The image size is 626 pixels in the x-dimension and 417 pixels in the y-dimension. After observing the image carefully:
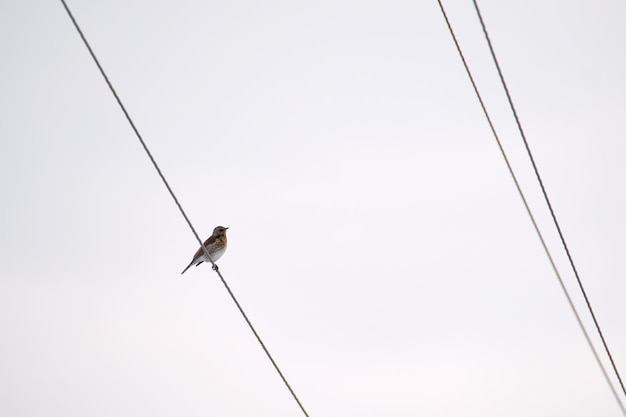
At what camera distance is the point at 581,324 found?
21.1ft

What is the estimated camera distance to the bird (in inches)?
673

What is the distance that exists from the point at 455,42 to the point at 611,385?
155 inches

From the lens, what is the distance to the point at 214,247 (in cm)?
1716

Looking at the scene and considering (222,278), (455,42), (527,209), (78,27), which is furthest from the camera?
(222,278)

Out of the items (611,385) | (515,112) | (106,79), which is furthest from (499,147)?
(106,79)

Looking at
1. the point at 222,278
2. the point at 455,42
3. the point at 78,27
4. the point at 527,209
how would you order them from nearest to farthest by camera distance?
the point at 78,27, the point at 455,42, the point at 527,209, the point at 222,278

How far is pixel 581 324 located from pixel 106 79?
543 centimetres

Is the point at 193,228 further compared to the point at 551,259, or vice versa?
the point at 193,228

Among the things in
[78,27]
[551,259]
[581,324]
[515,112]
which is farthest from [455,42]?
[78,27]

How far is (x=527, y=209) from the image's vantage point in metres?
6.84

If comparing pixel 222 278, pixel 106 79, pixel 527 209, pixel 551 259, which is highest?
pixel 106 79

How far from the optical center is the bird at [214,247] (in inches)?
673

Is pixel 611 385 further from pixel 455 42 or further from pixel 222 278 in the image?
pixel 222 278

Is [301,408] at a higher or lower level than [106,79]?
lower
